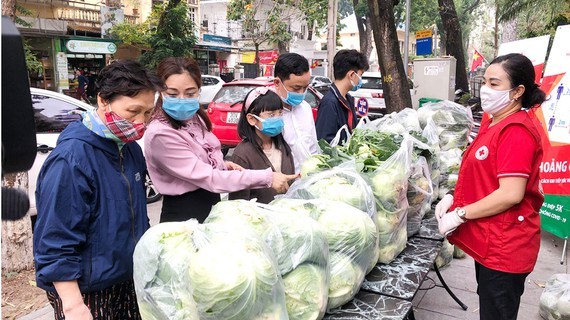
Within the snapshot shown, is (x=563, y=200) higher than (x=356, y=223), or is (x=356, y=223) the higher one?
(x=356, y=223)

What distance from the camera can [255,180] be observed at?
2.29m

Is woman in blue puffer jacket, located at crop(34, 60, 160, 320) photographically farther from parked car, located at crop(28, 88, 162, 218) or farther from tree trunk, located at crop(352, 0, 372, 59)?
tree trunk, located at crop(352, 0, 372, 59)

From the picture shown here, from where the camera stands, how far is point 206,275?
4.05 ft

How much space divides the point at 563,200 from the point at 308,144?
296 centimetres

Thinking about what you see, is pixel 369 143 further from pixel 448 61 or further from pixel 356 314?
pixel 448 61

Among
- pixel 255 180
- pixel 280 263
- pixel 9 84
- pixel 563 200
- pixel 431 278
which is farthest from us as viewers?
pixel 563 200

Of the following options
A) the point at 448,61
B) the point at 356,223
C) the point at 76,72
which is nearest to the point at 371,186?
the point at 356,223

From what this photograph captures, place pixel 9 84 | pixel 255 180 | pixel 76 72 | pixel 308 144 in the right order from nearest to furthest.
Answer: pixel 9 84
pixel 255 180
pixel 308 144
pixel 76 72

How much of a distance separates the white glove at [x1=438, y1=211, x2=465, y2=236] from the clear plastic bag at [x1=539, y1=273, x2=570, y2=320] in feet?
5.17

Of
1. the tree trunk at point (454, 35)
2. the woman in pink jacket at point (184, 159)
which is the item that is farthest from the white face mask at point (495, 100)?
the tree trunk at point (454, 35)

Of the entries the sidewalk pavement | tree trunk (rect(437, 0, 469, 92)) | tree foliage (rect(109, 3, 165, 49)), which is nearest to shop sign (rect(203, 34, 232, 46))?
tree foliage (rect(109, 3, 165, 49))

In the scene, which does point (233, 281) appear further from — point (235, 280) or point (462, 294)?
point (462, 294)

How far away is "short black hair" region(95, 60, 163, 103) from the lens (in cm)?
166

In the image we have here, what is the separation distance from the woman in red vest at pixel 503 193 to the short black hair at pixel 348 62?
1618 millimetres
